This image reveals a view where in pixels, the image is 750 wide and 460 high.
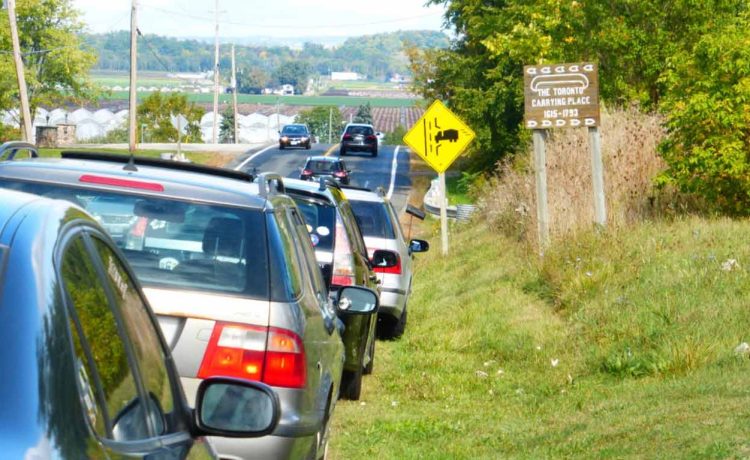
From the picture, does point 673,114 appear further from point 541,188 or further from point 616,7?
point 616,7

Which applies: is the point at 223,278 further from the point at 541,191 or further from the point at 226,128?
the point at 226,128

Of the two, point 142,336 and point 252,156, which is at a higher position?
point 142,336

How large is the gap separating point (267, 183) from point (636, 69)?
2365 cm

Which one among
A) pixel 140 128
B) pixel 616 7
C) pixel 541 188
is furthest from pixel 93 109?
pixel 541 188

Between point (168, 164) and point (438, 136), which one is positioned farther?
point (438, 136)

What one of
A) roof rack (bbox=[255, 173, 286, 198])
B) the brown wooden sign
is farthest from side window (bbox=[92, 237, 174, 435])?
the brown wooden sign

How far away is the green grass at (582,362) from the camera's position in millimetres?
8508

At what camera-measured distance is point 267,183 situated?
6.30m

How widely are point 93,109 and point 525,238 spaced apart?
462ft

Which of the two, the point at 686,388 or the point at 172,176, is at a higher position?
the point at 172,176

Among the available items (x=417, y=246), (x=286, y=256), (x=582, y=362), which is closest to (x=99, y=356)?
(x=286, y=256)

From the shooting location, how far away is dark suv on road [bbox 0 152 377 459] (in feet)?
18.3

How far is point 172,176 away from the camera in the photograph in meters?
6.20

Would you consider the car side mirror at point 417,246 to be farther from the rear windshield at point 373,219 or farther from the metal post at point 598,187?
the metal post at point 598,187
